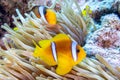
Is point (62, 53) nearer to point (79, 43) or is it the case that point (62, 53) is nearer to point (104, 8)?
point (79, 43)

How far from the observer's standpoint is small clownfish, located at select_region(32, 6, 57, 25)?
2349 mm

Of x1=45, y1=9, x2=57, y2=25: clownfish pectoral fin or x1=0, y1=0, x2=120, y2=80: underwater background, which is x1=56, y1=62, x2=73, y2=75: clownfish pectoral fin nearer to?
x1=0, y1=0, x2=120, y2=80: underwater background

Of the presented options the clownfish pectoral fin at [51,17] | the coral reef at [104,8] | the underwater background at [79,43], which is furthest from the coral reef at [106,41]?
the clownfish pectoral fin at [51,17]

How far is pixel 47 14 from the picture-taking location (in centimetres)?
245

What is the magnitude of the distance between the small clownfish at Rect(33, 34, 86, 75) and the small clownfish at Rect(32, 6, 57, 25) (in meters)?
0.64

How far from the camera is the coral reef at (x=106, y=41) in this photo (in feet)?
5.98

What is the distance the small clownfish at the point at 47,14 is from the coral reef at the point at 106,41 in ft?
1.68

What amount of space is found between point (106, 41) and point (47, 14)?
79cm

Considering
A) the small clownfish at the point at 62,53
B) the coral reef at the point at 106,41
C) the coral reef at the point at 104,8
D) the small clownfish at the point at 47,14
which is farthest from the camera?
the small clownfish at the point at 47,14

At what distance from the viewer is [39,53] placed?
1.74 metres

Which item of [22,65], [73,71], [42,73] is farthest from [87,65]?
[22,65]

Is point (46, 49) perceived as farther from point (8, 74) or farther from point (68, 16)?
point (68, 16)

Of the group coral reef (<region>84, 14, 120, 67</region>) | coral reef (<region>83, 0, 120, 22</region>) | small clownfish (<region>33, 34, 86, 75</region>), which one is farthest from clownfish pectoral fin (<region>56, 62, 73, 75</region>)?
coral reef (<region>83, 0, 120, 22</region>)

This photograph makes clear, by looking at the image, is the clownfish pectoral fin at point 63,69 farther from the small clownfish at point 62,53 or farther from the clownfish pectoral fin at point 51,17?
the clownfish pectoral fin at point 51,17
